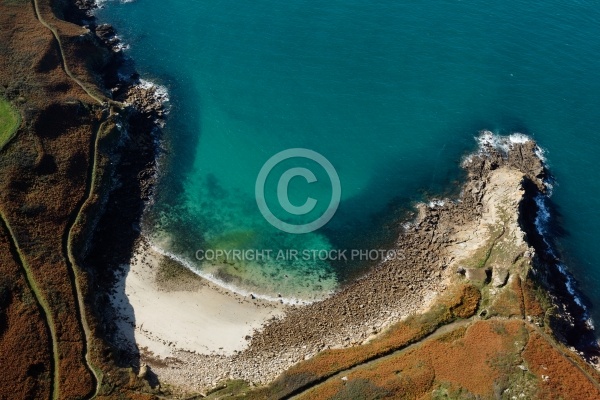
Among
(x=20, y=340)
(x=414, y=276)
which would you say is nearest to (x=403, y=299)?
(x=414, y=276)

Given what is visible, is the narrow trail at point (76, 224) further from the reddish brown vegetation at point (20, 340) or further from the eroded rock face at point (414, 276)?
the eroded rock face at point (414, 276)

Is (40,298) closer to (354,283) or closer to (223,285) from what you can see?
(223,285)

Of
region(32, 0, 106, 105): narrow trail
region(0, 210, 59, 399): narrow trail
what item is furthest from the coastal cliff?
region(32, 0, 106, 105): narrow trail

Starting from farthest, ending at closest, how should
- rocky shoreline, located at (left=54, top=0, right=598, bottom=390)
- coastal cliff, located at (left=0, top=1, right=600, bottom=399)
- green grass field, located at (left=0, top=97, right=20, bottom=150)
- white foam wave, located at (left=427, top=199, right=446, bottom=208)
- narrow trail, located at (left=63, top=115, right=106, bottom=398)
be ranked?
1. white foam wave, located at (left=427, top=199, right=446, bottom=208)
2. green grass field, located at (left=0, top=97, right=20, bottom=150)
3. rocky shoreline, located at (left=54, top=0, right=598, bottom=390)
4. narrow trail, located at (left=63, top=115, right=106, bottom=398)
5. coastal cliff, located at (left=0, top=1, right=600, bottom=399)

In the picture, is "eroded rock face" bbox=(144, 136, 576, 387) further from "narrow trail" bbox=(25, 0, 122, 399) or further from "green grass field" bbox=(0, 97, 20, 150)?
"green grass field" bbox=(0, 97, 20, 150)

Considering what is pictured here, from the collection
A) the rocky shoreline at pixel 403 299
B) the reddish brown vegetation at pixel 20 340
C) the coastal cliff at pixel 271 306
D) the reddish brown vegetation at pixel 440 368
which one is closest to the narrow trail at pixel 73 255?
the coastal cliff at pixel 271 306

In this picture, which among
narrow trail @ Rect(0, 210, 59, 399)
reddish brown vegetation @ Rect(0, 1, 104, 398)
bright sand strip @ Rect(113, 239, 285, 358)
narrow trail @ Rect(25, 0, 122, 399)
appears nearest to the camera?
narrow trail @ Rect(0, 210, 59, 399)
